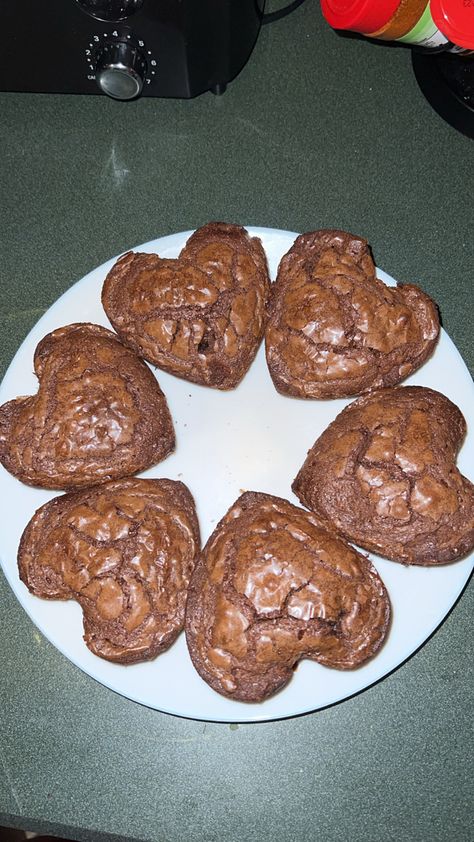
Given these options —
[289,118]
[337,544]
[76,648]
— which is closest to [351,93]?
[289,118]

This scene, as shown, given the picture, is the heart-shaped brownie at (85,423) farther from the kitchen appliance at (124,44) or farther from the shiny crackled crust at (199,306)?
the kitchen appliance at (124,44)

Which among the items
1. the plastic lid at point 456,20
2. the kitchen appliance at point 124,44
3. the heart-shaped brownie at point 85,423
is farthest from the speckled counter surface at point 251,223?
the plastic lid at point 456,20

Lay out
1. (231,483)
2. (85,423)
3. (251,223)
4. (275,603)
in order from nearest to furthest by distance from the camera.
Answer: (275,603), (85,423), (231,483), (251,223)

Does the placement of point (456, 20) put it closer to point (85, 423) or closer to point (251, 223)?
point (251, 223)

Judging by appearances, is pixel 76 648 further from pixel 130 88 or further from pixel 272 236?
pixel 130 88

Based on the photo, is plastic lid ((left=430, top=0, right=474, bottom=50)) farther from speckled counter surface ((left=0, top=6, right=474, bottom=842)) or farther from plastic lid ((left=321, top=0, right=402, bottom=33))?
speckled counter surface ((left=0, top=6, right=474, bottom=842))

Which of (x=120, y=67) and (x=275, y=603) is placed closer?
(x=275, y=603)

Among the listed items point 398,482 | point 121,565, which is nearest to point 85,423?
point 121,565
